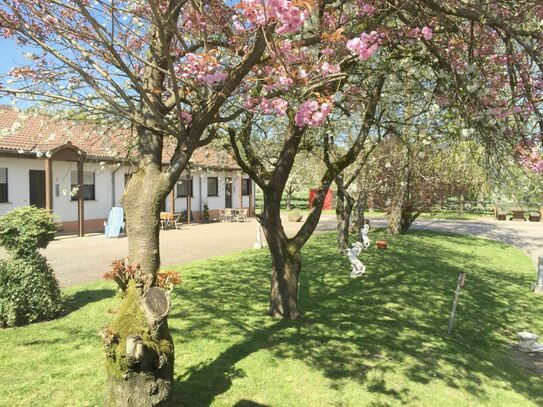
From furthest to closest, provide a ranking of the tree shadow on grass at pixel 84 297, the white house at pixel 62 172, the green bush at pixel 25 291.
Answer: the white house at pixel 62 172, the tree shadow on grass at pixel 84 297, the green bush at pixel 25 291

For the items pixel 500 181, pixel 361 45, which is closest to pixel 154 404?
pixel 361 45

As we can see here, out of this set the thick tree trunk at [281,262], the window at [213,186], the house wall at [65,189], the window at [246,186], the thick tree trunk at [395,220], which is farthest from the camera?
the window at [246,186]

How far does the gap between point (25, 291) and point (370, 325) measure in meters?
5.64

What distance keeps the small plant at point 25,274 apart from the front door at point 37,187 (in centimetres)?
1283

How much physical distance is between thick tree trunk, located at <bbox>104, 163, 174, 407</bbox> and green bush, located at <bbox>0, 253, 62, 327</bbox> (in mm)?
3927

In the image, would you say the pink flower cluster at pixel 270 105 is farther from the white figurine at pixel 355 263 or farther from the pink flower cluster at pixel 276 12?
the white figurine at pixel 355 263

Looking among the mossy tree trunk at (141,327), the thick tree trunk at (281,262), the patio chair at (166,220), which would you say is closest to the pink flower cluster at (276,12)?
the mossy tree trunk at (141,327)

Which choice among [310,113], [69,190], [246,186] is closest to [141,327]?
[310,113]

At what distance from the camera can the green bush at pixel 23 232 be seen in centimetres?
724

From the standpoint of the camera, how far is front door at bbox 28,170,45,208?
19000 millimetres

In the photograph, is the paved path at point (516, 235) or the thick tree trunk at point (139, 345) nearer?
the thick tree trunk at point (139, 345)

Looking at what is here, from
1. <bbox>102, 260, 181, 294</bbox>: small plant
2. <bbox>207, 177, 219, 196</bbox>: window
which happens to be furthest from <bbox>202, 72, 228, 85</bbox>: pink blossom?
<bbox>207, 177, 219, 196</bbox>: window

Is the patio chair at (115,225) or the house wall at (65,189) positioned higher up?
the house wall at (65,189)

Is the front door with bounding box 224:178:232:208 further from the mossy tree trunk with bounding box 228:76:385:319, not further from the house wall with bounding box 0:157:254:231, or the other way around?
the mossy tree trunk with bounding box 228:76:385:319
